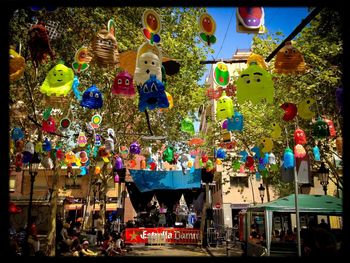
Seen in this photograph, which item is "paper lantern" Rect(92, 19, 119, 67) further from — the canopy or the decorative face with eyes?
the canopy

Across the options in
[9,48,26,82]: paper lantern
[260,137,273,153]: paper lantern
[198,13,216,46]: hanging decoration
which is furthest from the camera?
[260,137,273,153]: paper lantern

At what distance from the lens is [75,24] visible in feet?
34.9

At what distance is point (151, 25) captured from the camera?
6477mm

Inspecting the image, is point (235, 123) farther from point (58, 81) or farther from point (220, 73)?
point (58, 81)

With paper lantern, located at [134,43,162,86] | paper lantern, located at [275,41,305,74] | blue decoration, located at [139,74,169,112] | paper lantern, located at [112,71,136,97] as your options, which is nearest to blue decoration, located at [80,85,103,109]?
paper lantern, located at [112,71,136,97]

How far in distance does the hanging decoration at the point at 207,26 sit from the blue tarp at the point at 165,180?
1138 centimetres

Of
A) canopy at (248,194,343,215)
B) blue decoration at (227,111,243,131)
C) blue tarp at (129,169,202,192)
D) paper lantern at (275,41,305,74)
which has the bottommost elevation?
canopy at (248,194,343,215)

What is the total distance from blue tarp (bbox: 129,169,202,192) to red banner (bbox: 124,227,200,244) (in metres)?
2.25

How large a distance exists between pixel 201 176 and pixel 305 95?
7276mm

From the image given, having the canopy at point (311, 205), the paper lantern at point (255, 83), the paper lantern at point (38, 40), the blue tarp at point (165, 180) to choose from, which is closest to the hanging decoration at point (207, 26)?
the paper lantern at point (255, 83)

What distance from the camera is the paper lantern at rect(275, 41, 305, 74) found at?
695cm

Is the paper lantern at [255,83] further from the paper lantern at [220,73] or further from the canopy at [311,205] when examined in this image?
the canopy at [311,205]

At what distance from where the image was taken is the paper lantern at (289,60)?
6.95m
